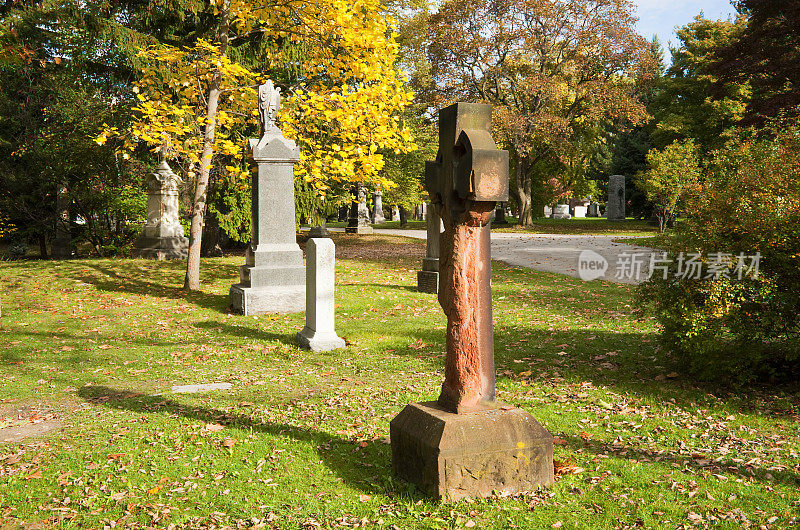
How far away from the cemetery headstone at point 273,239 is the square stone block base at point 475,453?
25.3 ft

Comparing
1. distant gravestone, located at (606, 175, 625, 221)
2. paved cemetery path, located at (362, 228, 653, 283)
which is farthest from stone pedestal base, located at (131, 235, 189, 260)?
distant gravestone, located at (606, 175, 625, 221)

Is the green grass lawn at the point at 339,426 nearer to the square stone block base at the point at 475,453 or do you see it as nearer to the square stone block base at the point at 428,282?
the square stone block base at the point at 475,453

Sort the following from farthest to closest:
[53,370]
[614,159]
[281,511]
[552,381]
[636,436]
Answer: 1. [614,159]
2. [53,370]
3. [552,381]
4. [636,436]
5. [281,511]

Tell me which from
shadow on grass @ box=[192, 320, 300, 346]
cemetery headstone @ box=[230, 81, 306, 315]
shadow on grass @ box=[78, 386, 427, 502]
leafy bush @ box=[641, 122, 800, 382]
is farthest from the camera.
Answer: cemetery headstone @ box=[230, 81, 306, 315]

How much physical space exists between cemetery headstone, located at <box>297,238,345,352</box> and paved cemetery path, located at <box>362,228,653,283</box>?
8.09m

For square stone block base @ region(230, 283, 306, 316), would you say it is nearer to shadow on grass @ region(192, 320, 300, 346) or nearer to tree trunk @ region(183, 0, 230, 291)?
shadow on grass @ region(192, 320, 300, 346)

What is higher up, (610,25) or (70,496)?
(610,25)

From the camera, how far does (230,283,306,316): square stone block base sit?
11367mm

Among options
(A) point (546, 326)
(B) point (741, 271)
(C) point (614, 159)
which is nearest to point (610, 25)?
(C) point (614, 159)

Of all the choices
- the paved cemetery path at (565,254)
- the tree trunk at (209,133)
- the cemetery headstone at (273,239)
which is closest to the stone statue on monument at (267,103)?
the cemetery headstone at (273,239)

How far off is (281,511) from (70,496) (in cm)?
155

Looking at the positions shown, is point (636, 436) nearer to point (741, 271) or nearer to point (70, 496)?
point (741, 271)

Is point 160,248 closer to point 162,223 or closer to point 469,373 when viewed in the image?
point 162,223

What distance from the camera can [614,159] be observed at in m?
46.6
